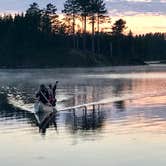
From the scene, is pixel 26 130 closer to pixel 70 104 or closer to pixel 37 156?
pixel 37 156

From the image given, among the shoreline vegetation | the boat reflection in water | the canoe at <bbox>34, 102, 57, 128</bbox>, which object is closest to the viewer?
the boat reflection in water

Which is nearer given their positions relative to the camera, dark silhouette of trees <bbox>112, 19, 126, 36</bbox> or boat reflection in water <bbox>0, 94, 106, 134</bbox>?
boat reflection in water <bbox>0, 94, 106, 134</bbox>

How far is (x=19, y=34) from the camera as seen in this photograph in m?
132

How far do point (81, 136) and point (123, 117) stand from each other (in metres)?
6.02

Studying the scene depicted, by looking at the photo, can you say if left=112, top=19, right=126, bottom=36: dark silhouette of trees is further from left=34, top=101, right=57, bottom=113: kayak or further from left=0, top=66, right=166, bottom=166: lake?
left=34, top=101, right=57, bottom=113: kayak

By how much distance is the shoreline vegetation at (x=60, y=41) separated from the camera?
126m

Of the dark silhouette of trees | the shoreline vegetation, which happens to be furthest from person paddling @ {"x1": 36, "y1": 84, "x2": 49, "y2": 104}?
the dark silhouette of trees

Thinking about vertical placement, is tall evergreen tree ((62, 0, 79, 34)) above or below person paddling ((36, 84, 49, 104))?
above

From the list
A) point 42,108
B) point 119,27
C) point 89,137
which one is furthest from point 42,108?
point 119,27

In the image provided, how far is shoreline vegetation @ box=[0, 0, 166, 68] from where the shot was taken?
125750mm

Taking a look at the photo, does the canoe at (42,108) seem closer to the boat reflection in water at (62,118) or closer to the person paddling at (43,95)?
the person paddling at (43,95)

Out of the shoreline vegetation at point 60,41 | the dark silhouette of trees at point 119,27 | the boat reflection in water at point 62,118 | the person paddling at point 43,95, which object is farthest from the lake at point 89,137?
the dark silhouette of trees at point 119,27

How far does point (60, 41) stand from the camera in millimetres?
131875

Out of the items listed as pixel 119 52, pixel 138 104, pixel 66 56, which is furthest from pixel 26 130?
pixel 119 52
